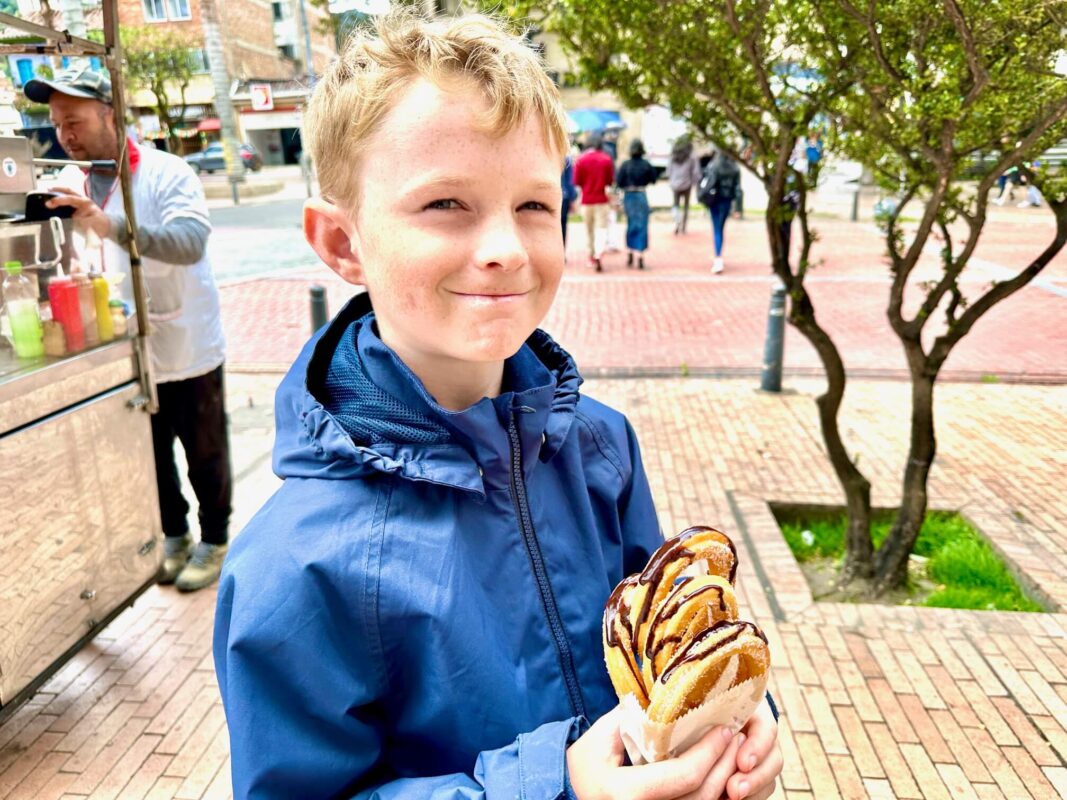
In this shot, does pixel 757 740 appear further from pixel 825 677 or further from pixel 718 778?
pixel 825 677

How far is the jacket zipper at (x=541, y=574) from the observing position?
4.24 feet

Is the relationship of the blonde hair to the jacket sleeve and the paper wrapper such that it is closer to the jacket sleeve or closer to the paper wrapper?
the jacket sleeve

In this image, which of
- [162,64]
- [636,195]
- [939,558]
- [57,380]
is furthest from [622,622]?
[636,195]

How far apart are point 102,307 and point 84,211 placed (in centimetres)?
39

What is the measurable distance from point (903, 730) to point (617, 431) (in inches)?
89.5

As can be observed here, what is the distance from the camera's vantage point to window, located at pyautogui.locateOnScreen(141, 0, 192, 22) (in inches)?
157

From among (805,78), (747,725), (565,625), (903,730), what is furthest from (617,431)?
(805,78)

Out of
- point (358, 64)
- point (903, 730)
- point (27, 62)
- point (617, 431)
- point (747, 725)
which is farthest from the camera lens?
point (27, 62)

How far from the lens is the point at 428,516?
1230mm

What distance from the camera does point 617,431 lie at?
1600 mm

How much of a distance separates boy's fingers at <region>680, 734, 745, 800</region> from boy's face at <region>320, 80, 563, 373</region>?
611mm

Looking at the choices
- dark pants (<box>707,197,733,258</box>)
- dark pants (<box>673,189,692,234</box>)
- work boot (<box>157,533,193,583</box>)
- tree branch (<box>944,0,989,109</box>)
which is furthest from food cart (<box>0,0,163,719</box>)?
dark pants (<box>673,189,692,234</box>)

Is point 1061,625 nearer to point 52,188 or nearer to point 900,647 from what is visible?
point 900,647

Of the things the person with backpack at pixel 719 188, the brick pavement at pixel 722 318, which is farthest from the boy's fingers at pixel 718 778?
the person with backpack at pixel 719 188
